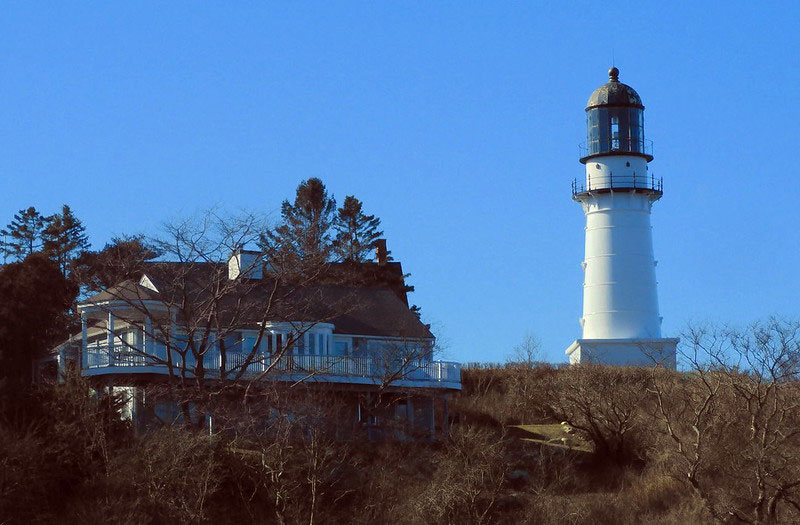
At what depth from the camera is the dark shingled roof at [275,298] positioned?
4547 cm

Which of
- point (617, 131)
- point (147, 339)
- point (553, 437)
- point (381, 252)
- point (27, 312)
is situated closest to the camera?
point (27, 312)

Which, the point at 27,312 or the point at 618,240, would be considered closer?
the point at 27,312

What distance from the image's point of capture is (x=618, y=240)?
60000mm

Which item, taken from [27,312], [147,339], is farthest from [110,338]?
[27,312]

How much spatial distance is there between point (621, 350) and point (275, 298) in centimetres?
1709

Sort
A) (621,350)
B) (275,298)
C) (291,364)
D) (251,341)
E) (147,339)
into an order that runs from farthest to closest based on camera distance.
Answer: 1. (621,350)
2. (251,341)
3. (275,298)
4. (147,339)
5. (291,364)

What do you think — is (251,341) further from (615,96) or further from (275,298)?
(615,96)

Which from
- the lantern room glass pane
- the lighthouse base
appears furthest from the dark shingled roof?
the lantern room glass pane

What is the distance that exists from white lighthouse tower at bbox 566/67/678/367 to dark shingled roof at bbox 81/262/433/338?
977cm

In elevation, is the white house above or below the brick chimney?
below

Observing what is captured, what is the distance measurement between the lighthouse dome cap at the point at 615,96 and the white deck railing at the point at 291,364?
55.2ft

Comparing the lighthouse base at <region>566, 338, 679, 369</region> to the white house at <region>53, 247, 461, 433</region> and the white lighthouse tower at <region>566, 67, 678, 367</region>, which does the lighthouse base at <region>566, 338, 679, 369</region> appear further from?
the white house at <region>53, 247, 461, 433</region>

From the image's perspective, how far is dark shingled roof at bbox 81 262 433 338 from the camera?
149 ft

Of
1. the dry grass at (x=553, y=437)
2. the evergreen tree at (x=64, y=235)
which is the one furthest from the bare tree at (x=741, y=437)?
the evergreen tree at (x=64, y=235)
